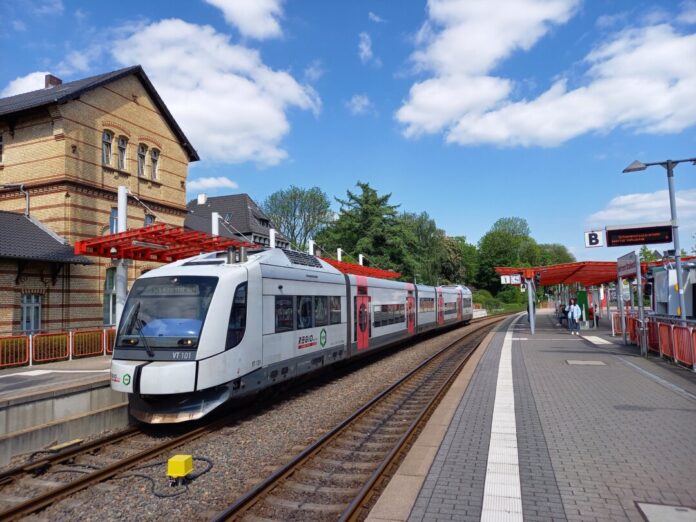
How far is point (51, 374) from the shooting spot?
1273 centimetres

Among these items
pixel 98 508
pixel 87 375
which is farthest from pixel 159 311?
pixel 87 375

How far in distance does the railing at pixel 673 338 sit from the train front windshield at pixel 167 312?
425 inches

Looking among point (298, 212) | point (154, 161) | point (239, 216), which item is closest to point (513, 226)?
point (298, 212)

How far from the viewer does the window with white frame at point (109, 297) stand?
20719 millimetres

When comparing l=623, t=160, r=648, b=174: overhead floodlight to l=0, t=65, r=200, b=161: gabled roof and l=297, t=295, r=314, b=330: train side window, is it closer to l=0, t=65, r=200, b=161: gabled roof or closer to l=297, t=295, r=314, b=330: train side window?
l=297, t=295, r=314, b=330: train side window

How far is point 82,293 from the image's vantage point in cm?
1928

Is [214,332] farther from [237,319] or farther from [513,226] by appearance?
[513,226]

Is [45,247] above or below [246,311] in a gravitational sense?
above

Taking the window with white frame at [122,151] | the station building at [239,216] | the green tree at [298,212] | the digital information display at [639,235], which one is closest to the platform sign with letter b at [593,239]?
the digital information display at [639,235]

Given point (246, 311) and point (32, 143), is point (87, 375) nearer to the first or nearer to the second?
point (246, 311)

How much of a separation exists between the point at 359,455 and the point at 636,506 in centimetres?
328

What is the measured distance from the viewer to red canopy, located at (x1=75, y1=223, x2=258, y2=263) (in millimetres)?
12312

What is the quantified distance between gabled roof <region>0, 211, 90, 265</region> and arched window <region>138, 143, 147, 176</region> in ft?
16.4

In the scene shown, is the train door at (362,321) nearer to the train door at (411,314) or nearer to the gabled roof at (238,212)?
the train door at (411,314)
